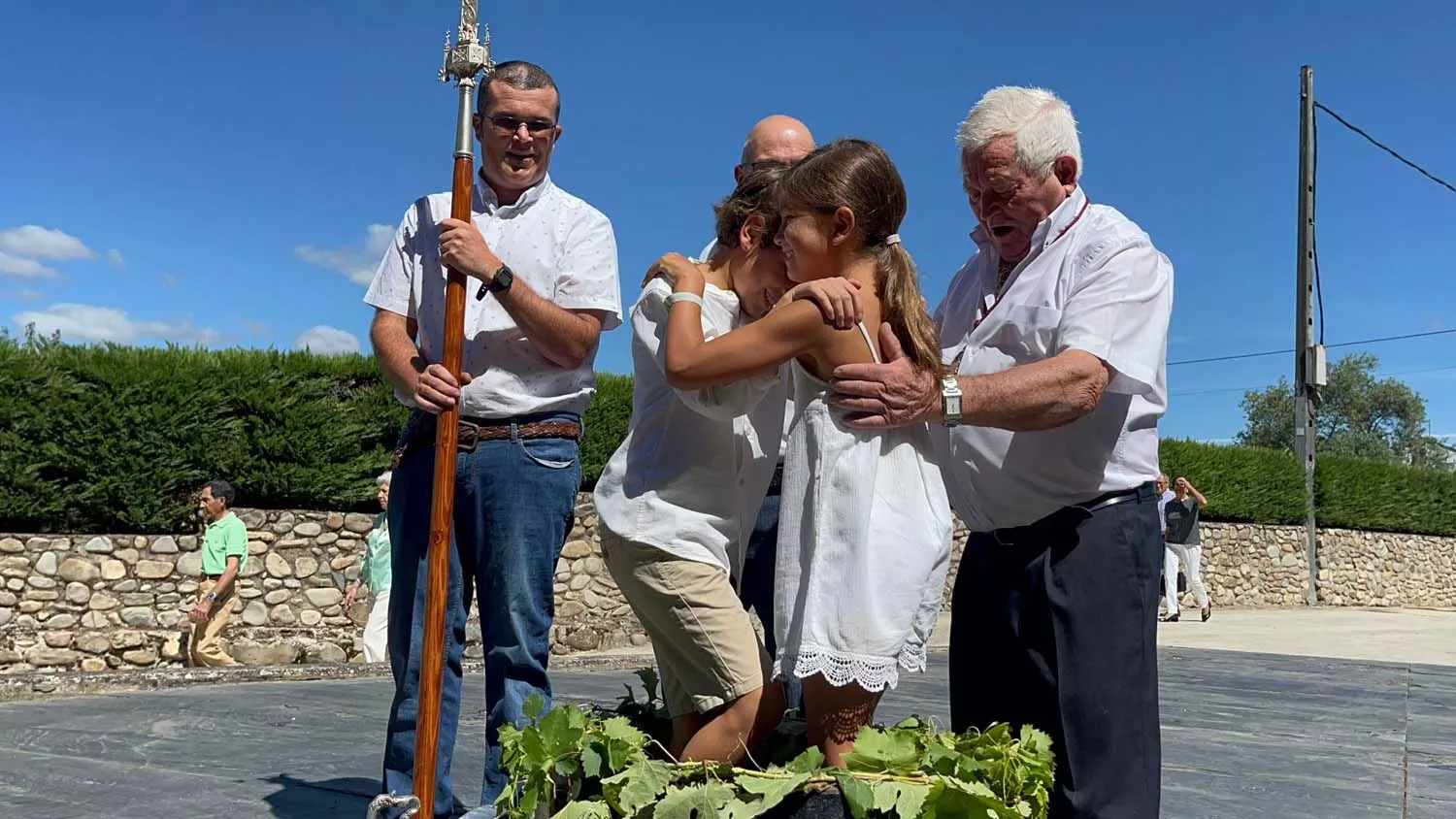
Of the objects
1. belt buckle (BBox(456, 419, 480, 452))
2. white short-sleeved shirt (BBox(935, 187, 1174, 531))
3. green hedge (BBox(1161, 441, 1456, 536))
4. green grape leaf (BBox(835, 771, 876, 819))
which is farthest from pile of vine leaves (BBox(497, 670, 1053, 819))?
green hedge (BBox(1161, 441, 1456, 536))

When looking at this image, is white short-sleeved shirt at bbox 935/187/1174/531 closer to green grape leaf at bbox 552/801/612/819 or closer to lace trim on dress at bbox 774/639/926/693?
lace trim on dress at bbox 774/639/926/693

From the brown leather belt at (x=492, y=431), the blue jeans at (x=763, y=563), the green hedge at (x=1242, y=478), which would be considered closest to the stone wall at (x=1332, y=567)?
the green hedge at (x=1242, y=478)

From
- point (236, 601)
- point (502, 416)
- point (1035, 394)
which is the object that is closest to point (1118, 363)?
point (1035, 394)

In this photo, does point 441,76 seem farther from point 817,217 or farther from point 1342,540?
point 1342,540

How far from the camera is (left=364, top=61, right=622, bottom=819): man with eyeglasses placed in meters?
3.42

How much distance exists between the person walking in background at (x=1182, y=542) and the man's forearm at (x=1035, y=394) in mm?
17080

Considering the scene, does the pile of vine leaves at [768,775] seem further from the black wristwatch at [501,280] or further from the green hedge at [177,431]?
the green hedge at [177,431]

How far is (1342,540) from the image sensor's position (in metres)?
27.5

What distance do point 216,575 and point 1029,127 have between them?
976cm

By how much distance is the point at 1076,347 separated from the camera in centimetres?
243

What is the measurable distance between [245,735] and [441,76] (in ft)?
12.4

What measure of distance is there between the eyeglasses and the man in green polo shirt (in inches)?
322

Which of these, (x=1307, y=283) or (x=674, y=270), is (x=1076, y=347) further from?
(x=1307, y=283)

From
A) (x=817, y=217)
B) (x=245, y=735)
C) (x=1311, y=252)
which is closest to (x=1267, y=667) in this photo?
(x=245, y=735)
